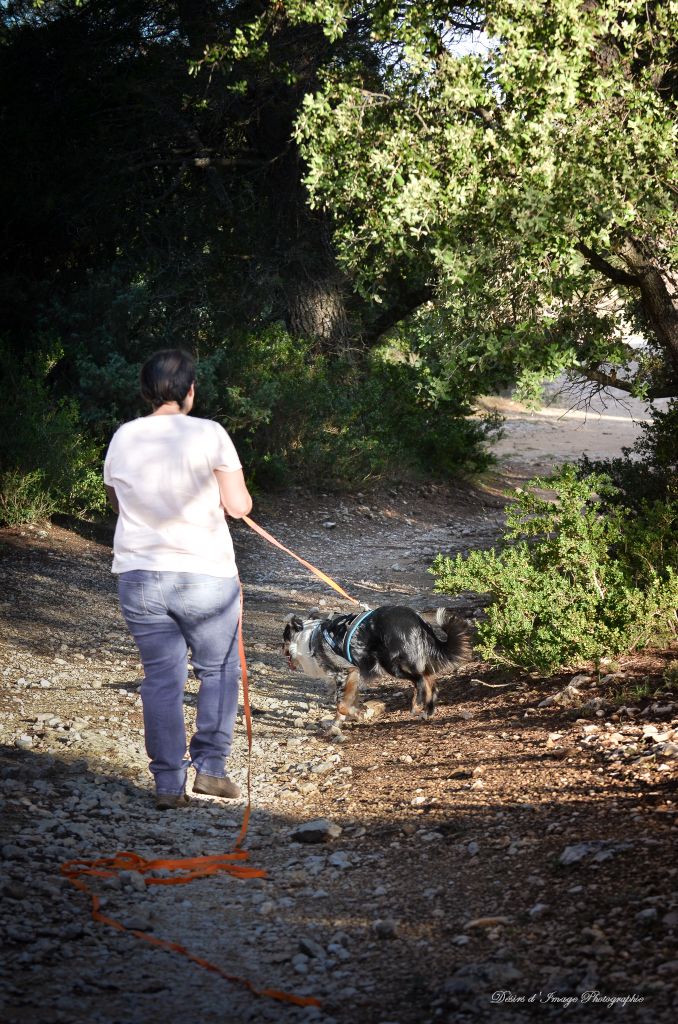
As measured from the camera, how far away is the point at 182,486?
468 cm

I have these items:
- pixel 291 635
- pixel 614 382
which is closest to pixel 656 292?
pixel 614 382

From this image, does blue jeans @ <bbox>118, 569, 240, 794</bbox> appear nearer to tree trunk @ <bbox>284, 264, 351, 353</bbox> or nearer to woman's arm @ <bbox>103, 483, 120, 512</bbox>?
woman's arm @ <bbox>103, 483, 120, 512</bbox>

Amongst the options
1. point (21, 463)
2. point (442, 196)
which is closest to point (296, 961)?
point (442, 196)

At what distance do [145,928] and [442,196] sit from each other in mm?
4646

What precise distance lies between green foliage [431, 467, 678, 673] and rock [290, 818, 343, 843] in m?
2.31

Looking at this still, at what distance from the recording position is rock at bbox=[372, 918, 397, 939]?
3.70 meters

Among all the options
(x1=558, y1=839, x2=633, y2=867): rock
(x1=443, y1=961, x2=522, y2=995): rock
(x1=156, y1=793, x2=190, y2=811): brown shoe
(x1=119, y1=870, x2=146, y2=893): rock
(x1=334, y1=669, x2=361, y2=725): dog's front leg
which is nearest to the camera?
(x1=443, y1=961, x2=522, y2=995): rock

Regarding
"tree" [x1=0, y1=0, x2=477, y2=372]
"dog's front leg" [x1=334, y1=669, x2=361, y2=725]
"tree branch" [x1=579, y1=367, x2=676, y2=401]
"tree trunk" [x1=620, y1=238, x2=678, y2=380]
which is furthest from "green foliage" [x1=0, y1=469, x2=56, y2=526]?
"tree trunk" [x1=620, y1=238, x2=678, y2=380]

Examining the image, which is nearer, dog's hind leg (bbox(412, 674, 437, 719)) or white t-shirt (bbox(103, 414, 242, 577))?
white t-shirt (bbox(103, 414, 242, 577))

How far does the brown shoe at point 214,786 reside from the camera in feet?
16.6

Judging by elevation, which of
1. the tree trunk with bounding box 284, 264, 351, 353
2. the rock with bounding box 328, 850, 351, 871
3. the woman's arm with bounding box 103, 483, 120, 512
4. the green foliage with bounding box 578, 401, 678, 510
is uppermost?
the tree trunk with bounding box 284, 264, 351, 353

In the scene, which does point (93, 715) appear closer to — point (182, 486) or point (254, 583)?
point (182, 486)

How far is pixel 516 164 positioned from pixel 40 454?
7.85 meters

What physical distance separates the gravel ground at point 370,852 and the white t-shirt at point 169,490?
1.31 meters
